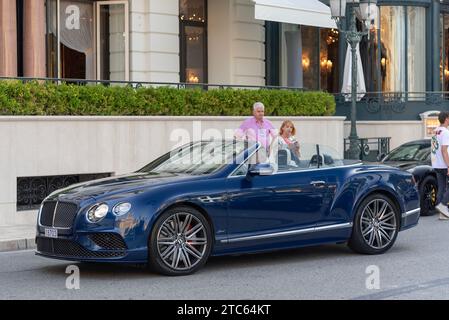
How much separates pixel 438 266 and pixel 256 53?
15.4 metres

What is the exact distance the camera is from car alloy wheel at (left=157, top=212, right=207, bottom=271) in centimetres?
1016

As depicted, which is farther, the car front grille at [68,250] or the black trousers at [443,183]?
the black trousers at [443,183]

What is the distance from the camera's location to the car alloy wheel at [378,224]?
11.9 metres

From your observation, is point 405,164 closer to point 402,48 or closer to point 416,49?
point 402,48

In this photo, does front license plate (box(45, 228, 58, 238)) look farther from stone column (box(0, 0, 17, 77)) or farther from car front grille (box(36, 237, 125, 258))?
stone column (box(0, 0, 17, 77))

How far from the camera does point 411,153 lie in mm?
18594

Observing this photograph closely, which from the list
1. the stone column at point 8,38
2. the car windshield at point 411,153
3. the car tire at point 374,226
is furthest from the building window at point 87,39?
the car tire at point 374,226

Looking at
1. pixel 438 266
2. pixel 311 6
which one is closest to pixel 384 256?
pixel 438 266

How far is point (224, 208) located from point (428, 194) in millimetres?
7761

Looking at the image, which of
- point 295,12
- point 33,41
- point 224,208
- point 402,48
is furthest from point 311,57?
point 224,208

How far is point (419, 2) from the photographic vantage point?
29.1 m

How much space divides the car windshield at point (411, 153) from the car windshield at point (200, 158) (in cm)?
754

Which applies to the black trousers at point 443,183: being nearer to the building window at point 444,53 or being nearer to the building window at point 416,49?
the building window at point 416,49

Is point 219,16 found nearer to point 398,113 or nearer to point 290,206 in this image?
point 398,113
